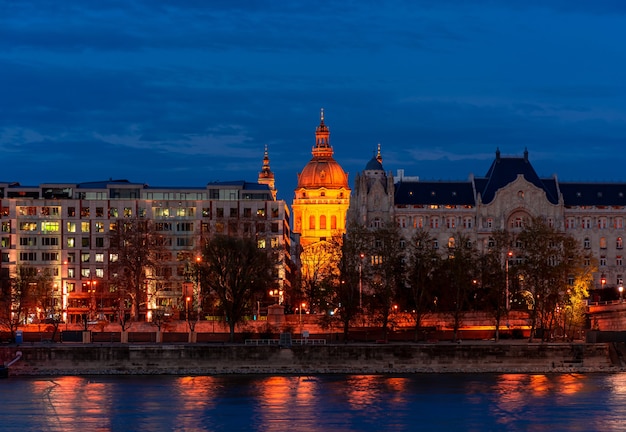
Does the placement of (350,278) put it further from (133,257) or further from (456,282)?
(133,257)

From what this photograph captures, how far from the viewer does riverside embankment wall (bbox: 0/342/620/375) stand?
397 ft

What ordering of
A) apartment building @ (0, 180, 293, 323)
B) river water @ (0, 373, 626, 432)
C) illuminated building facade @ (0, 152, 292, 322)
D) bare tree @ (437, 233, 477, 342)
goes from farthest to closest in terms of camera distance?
illuminated building facade @ (0, 152, 292, 322) < apartment building @ (0, 180, 293, 323) < bare tree @ (437, 233, 477, 342) < river water @ (0, 373, 626, 432)

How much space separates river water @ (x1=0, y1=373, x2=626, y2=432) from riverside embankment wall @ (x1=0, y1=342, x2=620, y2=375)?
1.84 m

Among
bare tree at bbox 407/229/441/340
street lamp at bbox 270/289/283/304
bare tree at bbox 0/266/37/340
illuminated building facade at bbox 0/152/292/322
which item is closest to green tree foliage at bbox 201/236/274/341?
bare tree at bbox 407/229/441/340

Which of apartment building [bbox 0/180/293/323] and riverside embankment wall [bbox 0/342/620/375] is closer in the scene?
riverside embankment wall [bbox 0/342/620/375]

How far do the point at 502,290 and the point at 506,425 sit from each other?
6020 cm

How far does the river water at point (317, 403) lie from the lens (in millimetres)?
88688

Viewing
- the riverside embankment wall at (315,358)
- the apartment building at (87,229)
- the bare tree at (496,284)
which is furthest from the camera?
the apartment building at (87,229)

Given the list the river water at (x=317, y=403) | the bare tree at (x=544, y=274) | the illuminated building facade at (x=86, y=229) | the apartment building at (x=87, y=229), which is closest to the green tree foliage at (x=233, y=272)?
the river water at (x=317, y=403)

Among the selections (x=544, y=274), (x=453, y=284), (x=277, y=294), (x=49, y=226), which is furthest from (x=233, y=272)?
(x=49, y=226)

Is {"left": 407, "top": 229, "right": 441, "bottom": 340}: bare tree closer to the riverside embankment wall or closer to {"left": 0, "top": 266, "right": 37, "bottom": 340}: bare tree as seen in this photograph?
the riverside embankment wall

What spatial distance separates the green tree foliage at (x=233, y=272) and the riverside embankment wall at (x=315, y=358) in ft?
50.2

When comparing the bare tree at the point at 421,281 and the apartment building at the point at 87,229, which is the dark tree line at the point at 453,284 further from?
the apartment building at the point at 87,229

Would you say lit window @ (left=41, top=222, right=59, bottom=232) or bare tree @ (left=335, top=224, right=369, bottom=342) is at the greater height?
lit window @ (left=41, top=222, right=59, bottom=232)
